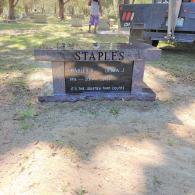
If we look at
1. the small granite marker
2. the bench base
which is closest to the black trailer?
the small granite marker

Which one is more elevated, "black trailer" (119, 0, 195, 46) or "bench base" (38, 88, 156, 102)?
"black trailer" (119, 0, 195, 46)

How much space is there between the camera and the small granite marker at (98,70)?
16.7 feet

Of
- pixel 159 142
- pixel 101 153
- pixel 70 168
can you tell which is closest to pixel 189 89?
pixel 159 142

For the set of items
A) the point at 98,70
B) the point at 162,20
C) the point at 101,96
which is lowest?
the point at 101,96

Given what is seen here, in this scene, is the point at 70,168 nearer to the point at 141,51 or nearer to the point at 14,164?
the point at 14,164

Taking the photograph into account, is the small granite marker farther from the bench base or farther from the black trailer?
the black trailer

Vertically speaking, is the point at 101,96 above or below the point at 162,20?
below

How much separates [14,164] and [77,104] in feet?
6.16

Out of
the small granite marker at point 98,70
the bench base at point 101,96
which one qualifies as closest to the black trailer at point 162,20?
the small granite marker at point 98,70

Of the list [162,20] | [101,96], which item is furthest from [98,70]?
[162,20]

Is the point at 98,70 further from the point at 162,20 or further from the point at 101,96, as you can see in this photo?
the point at 162,20

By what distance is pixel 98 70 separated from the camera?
5242 millimetres

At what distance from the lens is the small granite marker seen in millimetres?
5082

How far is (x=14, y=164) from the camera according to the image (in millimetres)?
3533
